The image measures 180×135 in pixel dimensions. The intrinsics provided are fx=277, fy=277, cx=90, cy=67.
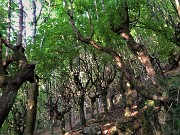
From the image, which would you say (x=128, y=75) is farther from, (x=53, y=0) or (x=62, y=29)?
(x=53, y=0)

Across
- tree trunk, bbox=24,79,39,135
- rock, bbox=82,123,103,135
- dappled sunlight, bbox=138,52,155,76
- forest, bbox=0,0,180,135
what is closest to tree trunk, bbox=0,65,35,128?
forest, bbox=0,0,180,135

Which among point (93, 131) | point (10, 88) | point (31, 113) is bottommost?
point (93, 131)

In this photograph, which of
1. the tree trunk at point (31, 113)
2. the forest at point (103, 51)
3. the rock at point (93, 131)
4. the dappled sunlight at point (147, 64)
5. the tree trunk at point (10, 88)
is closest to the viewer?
the tree trunk at point (10, 88)

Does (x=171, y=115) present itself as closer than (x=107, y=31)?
Yes

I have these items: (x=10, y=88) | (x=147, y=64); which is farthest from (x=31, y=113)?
(x=147, y=64)

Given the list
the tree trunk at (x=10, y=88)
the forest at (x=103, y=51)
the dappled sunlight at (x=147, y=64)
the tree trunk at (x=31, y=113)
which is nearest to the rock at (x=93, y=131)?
the forest at (x=103, y=51)

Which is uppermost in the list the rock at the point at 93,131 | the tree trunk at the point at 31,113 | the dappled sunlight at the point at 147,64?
the dappled sunlight at the point at 147,64

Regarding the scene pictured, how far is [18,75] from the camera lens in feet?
30.9

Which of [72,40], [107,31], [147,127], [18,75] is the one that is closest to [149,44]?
[72,40]

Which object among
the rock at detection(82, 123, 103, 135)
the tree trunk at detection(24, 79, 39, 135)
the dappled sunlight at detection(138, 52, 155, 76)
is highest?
the dappled sunlight at detection(138, 52, 155, 76)

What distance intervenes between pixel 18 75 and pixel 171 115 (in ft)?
20.6

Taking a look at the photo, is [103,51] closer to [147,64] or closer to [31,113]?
[147,64]

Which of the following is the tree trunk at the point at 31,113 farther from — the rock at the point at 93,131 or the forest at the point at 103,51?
the rock at the point at 93,131

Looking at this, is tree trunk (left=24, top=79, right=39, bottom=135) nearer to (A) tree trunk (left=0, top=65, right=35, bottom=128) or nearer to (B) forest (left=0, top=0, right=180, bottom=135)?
(B) forest (left=0, top=0, right=180, bottom=135)
